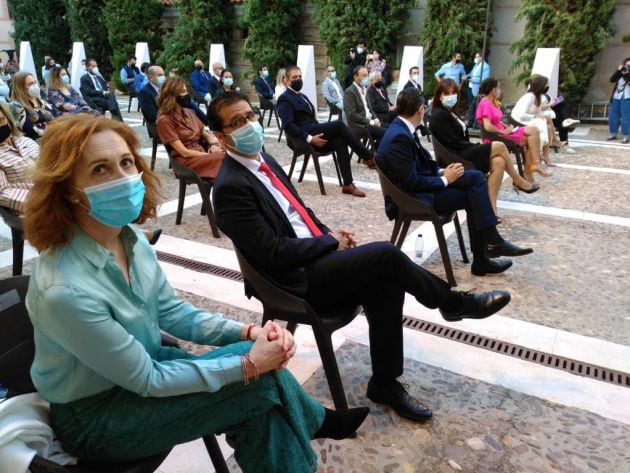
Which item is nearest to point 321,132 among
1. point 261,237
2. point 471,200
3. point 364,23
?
point 471,200

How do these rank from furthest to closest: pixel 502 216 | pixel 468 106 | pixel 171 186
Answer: pixel 468 106, pixel 171 186, pixel 502 216

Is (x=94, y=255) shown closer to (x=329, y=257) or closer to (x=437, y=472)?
(x=329, y=257)


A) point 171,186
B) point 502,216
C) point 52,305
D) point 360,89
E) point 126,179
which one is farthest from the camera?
point 360,89

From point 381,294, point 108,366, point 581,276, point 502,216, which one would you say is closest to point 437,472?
point 381,294

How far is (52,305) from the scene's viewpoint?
1268 mm

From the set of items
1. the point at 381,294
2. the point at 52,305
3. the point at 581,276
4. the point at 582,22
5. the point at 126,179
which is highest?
the point at 582,22

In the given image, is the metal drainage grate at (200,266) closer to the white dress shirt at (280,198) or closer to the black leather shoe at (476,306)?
the white dress shirt at (280,198)

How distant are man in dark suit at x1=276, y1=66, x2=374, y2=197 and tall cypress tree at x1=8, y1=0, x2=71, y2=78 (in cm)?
1856

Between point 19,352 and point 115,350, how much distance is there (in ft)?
1.19

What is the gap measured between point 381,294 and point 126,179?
115 centimetres

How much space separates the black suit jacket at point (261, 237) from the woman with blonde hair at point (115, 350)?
66cm

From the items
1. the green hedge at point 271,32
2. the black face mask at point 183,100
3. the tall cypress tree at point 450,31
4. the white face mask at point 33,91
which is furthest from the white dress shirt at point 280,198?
the green hedge at point 271,32

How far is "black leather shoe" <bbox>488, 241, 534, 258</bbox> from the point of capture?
12.4 ft

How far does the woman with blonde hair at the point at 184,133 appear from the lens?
4.71 m
